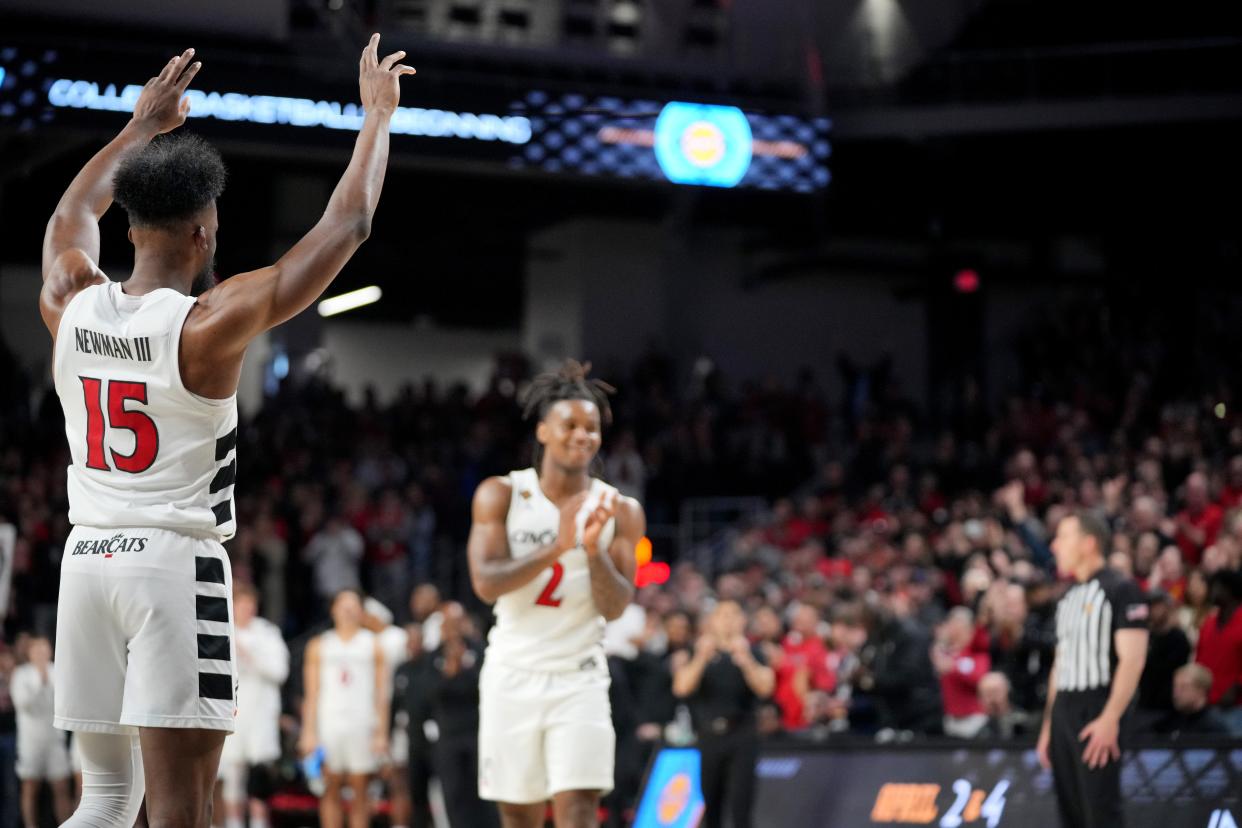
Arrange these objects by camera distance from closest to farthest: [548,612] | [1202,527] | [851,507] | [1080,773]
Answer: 1. [548,612]
2. [1080,773]
3. [1202,527]
4. [851,507]

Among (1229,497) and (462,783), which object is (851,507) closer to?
(1229,497)

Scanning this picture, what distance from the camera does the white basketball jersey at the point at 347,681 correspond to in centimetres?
1327

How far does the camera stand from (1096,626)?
8.23 meters

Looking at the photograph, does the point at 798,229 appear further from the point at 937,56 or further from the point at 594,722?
the point at 594,722

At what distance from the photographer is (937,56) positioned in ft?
72.4

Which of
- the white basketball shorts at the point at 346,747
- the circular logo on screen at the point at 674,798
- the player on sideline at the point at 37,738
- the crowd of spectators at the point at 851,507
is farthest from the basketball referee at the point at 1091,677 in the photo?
the player on sideline at the point at 37,738

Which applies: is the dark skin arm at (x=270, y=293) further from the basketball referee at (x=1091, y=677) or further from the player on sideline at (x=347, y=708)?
the player on sideline at (x=347, y=708)

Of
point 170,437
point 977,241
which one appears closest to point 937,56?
point 977,241

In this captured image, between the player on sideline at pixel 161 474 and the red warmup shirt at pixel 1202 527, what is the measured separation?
37.1 feet

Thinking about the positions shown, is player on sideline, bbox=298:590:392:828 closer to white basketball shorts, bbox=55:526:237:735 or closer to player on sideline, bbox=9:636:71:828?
player on sideline, bbox=9:636:71:828

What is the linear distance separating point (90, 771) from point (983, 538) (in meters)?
12.9

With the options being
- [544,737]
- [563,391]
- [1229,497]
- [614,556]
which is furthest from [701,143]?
[544,737]

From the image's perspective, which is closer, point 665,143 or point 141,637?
point 141,637

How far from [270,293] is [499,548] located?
112 inches
